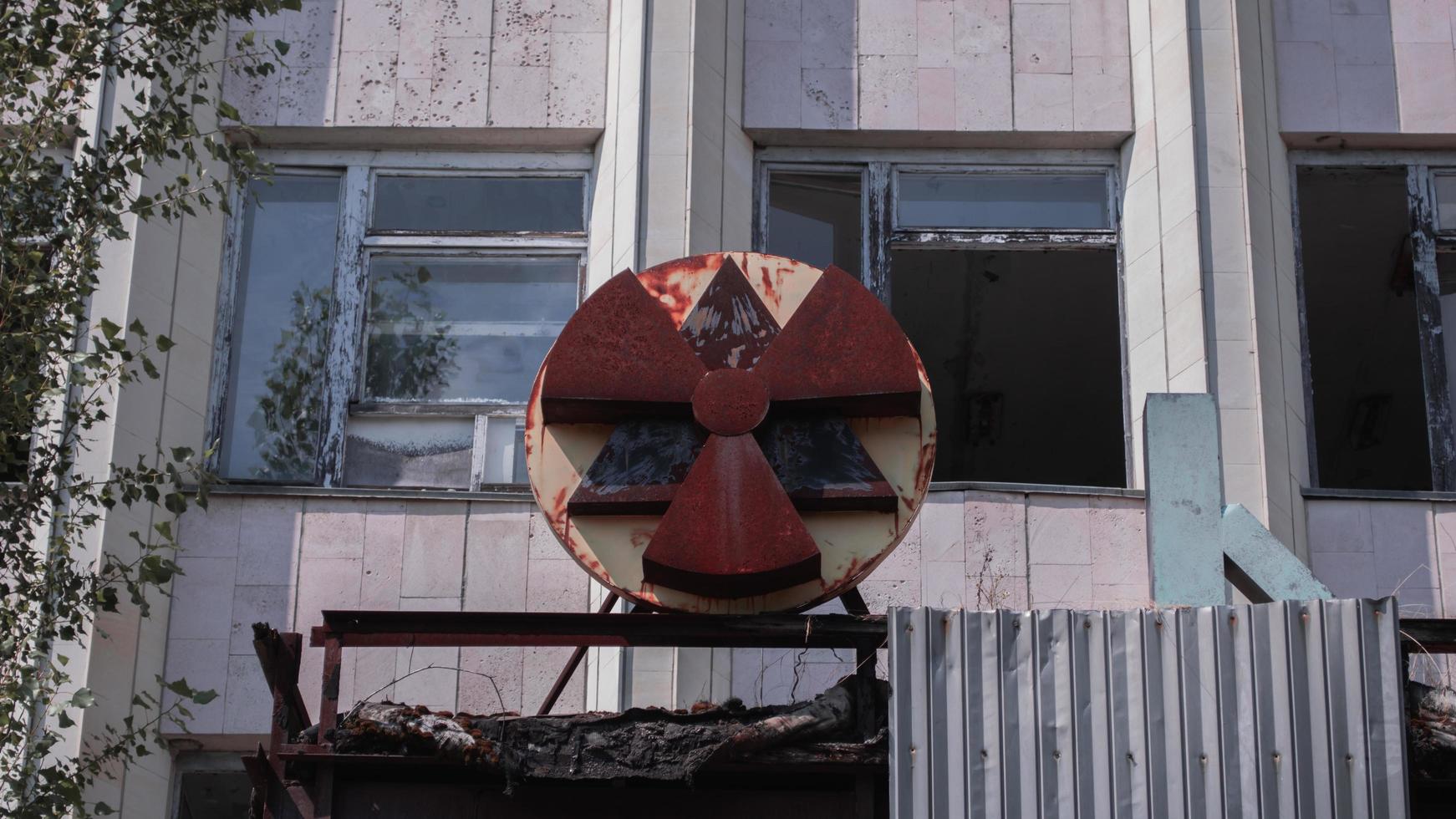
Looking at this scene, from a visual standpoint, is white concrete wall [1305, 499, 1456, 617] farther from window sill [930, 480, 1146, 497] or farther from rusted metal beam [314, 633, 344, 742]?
rusted metal beam [314, 633, 344, 742]

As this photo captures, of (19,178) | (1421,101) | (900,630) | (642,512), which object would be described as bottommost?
(900,630)

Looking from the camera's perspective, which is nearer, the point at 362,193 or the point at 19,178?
the point at 19,178

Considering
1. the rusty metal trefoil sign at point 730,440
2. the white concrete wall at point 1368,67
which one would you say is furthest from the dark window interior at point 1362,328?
the rusty metal trefoil sign at point 730,440

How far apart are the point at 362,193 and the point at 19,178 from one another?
10.3 ft

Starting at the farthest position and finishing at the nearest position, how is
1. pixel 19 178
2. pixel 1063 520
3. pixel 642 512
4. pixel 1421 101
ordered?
pixel 1421 101 → pixel 1063 520 → pixel 19 178 → pixel 642 512

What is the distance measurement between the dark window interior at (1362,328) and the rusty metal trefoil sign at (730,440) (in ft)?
15.5

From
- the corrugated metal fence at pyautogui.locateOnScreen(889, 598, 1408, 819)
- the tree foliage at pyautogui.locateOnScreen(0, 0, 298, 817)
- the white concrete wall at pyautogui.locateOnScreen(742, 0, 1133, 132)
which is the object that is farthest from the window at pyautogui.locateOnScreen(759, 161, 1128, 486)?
the corrugated metal fence at pyautogui.locateOnScreen(889, 598, 1408, 819)

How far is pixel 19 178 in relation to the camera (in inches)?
381

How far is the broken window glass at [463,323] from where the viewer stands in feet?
39.8

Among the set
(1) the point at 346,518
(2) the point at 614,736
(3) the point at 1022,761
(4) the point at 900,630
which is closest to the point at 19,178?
(1) the point at 346,518

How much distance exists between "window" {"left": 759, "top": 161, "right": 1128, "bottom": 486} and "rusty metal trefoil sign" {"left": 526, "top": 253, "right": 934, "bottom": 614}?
3.20 metres

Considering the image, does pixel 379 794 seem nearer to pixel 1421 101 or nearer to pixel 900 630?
pixel 900 630

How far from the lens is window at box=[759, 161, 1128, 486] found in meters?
12.4

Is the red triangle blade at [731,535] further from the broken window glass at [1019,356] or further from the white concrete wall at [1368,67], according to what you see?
the white concrete wall at [1368,67]
